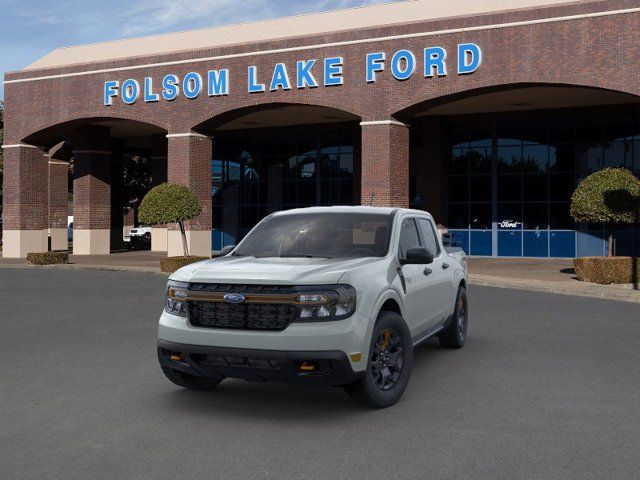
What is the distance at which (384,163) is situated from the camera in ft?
91.7

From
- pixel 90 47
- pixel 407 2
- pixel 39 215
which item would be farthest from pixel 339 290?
pixel 90 47

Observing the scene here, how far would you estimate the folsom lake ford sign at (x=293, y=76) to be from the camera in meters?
26.6

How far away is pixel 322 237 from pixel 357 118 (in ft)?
93.6

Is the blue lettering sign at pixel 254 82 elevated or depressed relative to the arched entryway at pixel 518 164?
elevated

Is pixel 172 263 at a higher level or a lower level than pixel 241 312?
lower

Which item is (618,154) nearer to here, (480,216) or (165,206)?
(480,216)

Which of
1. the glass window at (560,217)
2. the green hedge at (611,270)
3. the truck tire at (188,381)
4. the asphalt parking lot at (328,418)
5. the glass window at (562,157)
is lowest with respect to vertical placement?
the asphalt parking lot at (328,418)

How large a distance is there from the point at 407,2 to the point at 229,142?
14947 mm

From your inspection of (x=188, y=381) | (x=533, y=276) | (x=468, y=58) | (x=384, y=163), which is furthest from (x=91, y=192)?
(x=188, y=381)

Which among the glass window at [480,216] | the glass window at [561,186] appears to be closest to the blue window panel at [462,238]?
the glass window at [480,216]

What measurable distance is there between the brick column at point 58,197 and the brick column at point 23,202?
4592 millimetres

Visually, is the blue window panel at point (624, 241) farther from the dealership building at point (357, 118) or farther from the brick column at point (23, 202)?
the brick column at point (23, 202)

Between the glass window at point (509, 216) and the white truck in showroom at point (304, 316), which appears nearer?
the white truck in showroom at point (304, 316)

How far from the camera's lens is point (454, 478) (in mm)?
4941
